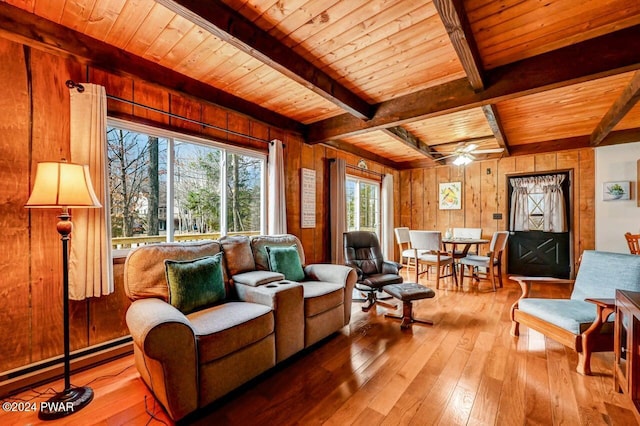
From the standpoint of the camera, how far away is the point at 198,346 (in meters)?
1.60

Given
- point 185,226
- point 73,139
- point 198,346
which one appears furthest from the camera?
point 185,226

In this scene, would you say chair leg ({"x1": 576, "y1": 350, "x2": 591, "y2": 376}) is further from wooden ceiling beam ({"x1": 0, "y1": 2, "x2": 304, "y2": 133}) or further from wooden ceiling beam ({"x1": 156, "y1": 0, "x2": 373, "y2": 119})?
wooden ceiling beam ({"x1": 0, "y1": 2, "x2": 304, "y2": 133})

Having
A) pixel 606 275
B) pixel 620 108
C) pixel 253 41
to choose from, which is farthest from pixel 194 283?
pixel 620 108

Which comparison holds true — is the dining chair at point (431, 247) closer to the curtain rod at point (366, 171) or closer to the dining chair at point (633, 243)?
the curtain rod at point (366, 171)

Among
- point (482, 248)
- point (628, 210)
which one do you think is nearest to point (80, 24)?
point (482, 248)

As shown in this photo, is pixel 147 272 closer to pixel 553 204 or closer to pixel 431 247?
pixel 431 247

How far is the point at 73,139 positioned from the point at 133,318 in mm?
1468

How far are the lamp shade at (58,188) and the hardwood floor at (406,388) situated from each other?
1.28m

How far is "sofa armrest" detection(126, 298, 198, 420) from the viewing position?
1.42 m

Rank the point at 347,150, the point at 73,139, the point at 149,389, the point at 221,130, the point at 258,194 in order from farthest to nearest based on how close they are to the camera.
A: 1. the point at 347,150
2. the point at 258,194
3. the point at 221,130
4. the point at 73,139
5. the point at 149,389

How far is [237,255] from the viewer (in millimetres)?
2590

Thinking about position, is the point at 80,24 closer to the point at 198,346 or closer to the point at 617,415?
the point at 198,346

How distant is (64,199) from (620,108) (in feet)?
17.1

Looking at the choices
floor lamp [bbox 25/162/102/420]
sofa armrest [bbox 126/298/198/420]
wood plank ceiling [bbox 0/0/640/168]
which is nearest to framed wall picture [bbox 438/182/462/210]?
wood plank ceiling [bbox 0/0/640/168]
